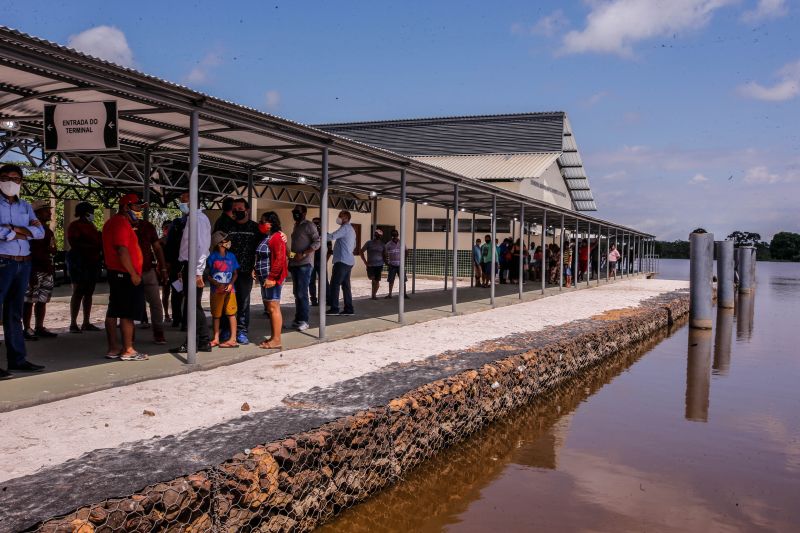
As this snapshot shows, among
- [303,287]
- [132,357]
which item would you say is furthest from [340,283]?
[132,357]

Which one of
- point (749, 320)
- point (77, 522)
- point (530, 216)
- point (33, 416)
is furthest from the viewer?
point (530, 216)

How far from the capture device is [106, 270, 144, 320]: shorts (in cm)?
638

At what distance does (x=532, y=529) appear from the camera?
4.79 metres

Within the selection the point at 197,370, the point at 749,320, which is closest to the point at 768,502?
the point at 197,370

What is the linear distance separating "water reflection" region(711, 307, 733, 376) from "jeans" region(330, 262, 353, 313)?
6210mm

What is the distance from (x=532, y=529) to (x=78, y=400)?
3.46 m

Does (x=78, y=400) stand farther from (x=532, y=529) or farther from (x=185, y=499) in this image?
(x=532, y=529)

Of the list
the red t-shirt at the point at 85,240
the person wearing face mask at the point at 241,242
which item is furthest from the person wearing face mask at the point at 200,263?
the red t-shirt at the point at 85,240

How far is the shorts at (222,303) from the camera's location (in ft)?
23.6

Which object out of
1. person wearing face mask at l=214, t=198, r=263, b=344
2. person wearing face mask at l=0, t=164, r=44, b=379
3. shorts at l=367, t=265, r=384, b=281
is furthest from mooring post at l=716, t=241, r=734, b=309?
person wearing face mask at l=0, t=164, r=44, b=379

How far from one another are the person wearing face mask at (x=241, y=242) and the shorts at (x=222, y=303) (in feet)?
0.71

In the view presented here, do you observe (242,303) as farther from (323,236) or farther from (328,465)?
(328,465)

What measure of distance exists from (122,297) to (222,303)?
113cm

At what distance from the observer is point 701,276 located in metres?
16.1
